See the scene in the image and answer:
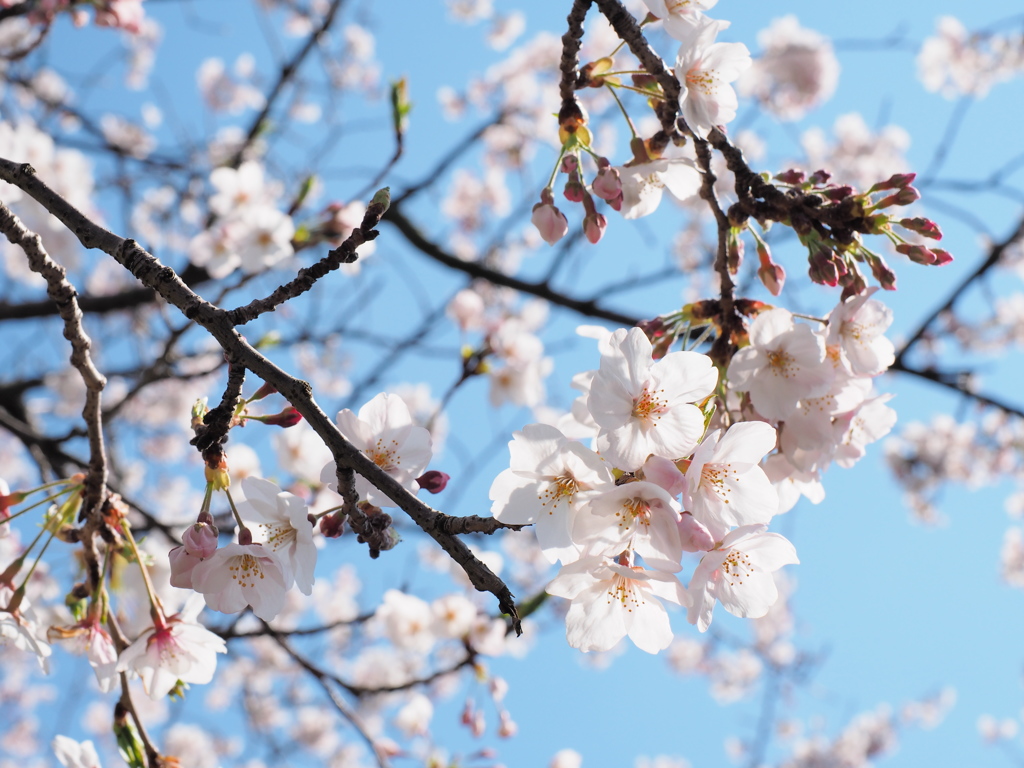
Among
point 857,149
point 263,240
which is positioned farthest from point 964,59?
point 263,240

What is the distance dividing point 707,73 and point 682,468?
0.78 metres

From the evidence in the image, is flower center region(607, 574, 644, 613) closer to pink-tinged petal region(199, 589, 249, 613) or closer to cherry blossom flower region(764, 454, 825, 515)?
cherry blossom flower region(764, 454, 825, 515)

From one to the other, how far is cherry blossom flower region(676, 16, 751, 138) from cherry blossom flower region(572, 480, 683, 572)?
2.31 feet

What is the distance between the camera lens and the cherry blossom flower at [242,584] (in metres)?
1.11

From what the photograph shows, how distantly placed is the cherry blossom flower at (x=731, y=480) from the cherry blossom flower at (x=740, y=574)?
31mm

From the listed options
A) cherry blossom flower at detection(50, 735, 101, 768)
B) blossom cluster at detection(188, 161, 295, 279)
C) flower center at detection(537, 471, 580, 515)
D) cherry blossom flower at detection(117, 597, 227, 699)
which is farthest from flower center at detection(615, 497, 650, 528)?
blossom cluster at detection(188, 161, 295, 279)

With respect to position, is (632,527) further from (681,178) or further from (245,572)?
(681,178)

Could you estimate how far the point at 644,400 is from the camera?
3.74ft

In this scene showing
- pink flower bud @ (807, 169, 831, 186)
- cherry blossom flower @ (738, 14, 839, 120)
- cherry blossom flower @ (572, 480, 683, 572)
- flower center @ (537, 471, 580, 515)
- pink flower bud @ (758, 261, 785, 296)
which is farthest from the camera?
cherry blossom flower @ (738, 14, 839, 120)

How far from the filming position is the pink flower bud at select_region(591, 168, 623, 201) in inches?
54.2

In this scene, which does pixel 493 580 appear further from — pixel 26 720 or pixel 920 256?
pixel 26 720

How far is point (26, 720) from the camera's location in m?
→ 11.9

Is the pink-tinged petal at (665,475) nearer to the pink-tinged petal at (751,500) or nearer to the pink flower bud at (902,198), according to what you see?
the pink-tinged petal at (751,500)

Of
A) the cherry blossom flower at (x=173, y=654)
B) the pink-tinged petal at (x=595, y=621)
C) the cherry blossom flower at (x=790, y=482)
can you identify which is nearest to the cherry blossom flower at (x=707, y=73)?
the cherry blossom flower at (x=790, y=482)
